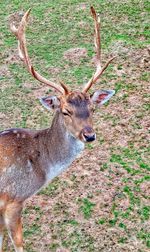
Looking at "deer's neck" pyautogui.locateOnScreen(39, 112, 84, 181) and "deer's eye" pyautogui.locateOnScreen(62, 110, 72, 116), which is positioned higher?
"deer's eye" pyautogui.locateOnScreen(62, 110, 72, 116)

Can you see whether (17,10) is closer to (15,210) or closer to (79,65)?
(79,65)

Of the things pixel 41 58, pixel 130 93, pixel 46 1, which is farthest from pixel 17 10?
pixel 130 93

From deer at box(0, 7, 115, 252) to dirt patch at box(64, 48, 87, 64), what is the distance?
11.4 ft

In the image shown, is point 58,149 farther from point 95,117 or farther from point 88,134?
point 95,117

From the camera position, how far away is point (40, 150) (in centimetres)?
508

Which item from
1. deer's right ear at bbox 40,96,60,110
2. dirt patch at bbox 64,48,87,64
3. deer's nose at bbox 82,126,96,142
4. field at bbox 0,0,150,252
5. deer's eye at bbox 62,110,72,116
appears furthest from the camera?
dirt patch at bbox 64,48,87,64

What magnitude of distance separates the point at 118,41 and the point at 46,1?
2348 mm

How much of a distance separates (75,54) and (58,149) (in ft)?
13.1

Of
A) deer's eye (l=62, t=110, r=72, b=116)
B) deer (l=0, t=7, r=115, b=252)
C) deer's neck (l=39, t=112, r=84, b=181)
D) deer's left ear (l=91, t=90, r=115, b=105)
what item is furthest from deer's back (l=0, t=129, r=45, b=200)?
deer's left ear (l=91, t=90, r=115, b=105)

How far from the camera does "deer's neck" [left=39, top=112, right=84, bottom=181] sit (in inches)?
196

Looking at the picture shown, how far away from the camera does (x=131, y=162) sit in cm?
650

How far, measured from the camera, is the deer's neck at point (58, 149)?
196 inches

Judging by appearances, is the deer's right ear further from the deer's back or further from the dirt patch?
the dirt patch

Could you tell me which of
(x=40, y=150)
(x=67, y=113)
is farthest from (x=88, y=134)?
(x=40, y=150)
